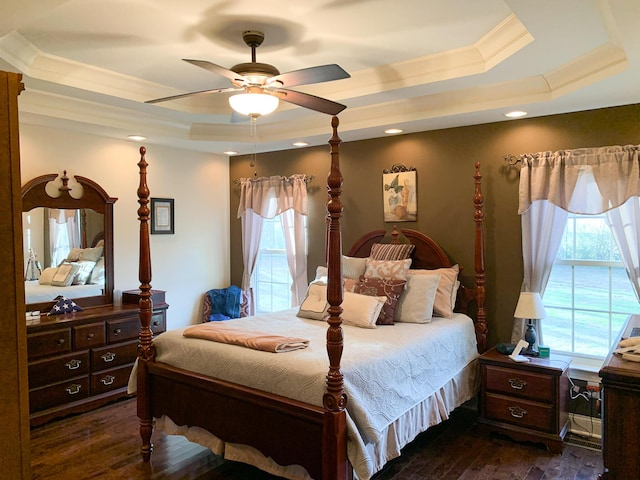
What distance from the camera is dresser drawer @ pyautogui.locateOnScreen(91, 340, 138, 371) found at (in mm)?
4121

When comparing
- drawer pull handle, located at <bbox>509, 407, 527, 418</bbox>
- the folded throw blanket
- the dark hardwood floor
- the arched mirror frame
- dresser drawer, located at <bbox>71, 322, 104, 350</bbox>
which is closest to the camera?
the folded throw blanket

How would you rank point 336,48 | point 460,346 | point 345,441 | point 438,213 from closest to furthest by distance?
1. point 345,441
2. point 336,48
3. point 460,346
4. point 438,213

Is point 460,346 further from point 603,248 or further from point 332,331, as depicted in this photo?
point 332,331

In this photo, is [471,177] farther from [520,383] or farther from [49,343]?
[49,343]

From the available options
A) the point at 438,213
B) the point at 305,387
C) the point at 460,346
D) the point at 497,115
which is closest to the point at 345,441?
the point at 305,387

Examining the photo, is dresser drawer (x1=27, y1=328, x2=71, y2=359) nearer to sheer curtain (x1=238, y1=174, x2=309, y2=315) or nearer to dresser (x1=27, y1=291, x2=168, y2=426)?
dresser (x1=27, y1=291, x2=168, y2=426)

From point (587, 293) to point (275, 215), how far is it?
3.20 meters

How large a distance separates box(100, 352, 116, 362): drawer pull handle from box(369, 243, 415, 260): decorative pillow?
2.52 meters

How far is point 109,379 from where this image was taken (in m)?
4.22

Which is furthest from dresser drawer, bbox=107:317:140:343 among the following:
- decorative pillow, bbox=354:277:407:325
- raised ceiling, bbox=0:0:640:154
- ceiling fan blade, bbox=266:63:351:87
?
ceiling fan blade, bbox=266:63:351:87

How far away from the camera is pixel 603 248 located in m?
3.65

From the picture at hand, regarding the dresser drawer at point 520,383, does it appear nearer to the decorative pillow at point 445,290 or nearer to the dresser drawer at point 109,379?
the decorative pillow at point 445,290

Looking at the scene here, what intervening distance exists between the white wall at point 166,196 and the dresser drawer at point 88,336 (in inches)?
27.0

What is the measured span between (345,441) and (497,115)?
281cm
